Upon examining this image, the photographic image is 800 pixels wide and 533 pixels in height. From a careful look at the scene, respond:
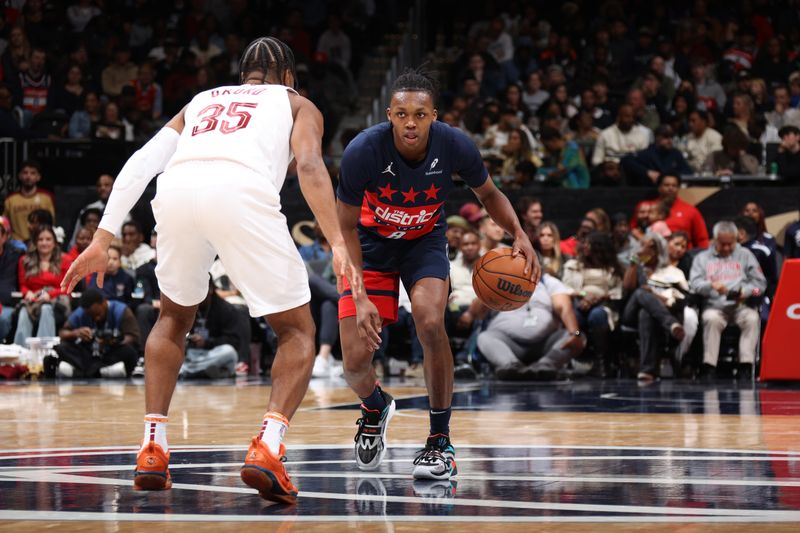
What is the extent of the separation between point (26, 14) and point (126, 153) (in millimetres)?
4245

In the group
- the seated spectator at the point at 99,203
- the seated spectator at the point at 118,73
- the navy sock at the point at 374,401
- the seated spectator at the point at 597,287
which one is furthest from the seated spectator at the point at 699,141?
the navy sock at the point at 374,401

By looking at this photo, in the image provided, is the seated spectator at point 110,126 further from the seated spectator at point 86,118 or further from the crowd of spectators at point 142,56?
the seated spectator at point 86,118

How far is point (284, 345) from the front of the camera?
4426 millimetres

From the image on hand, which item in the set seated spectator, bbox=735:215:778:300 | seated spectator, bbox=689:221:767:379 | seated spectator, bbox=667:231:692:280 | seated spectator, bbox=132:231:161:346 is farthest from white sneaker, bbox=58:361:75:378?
seated spectator, bbox=735:215:778:300

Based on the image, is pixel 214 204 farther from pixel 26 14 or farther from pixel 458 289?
pixel 26 14

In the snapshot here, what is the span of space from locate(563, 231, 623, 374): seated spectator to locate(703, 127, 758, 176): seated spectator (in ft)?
7.08

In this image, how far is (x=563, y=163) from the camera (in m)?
13.4

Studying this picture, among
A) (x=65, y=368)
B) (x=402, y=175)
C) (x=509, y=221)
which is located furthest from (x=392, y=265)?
(x=65, y=368)

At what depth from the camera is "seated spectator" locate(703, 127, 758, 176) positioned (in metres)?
13.0

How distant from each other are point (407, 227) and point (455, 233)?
684 centimetres

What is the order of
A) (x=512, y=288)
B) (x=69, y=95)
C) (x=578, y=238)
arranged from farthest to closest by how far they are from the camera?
1. (x=69, y=95)
2. (x=578, y=238)
3. (x=512, y=288)

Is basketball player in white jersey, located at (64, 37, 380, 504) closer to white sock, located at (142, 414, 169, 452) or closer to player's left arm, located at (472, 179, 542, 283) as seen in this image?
white sock, located at (142, 414, 169, 452)

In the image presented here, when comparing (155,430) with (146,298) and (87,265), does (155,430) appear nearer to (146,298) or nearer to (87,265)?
(87,265)

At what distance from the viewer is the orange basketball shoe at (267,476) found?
158 inches
